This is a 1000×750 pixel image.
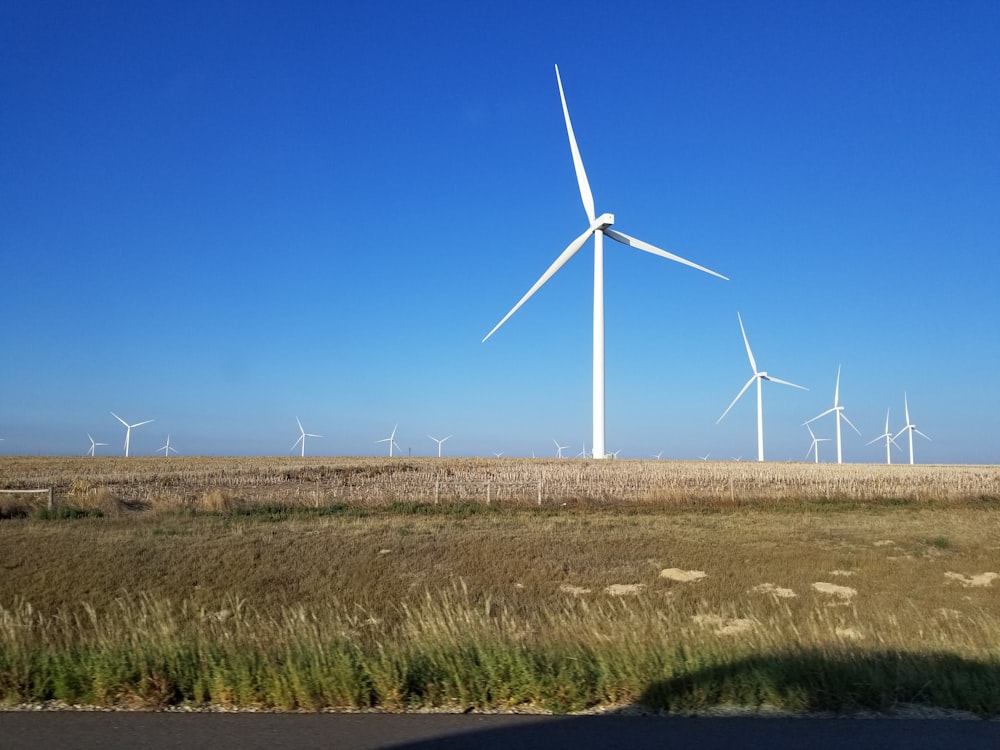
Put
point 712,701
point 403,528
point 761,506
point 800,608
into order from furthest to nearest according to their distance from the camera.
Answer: point 761,506 < point 403,528 < point 800,608 < point 712,701

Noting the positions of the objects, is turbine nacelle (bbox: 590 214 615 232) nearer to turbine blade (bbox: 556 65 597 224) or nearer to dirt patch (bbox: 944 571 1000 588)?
turbine blade (bbox: 556 65 597 224)

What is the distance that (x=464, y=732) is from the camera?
623cm

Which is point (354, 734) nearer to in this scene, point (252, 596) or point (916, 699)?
point (916, 699)

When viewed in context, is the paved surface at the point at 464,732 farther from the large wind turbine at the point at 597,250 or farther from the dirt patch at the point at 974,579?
Result: the large wind turbine at the point at 597,250

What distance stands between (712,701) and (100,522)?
28159 millimetres

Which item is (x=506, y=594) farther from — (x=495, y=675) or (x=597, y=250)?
(x=597, y=250)

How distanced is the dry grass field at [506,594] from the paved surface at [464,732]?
408 millimetres

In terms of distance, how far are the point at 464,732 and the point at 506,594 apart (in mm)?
A: 15559

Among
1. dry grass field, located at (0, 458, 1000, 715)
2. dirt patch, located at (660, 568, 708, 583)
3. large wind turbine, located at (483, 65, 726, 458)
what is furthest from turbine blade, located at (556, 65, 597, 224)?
dirt patch, located at (660, 568, 708, 583)

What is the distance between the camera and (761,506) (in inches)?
1473

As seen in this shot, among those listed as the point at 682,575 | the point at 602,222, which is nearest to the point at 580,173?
the point at 602,222

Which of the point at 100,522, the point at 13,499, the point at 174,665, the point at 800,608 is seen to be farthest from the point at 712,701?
the point at 13,499

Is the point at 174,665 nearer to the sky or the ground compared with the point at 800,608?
nearer to the sky

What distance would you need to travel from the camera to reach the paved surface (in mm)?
5969
